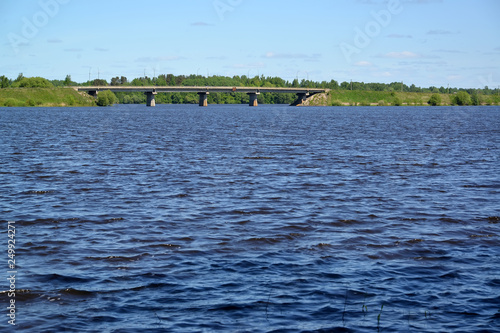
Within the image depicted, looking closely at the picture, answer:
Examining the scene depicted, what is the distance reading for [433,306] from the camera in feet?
44.6

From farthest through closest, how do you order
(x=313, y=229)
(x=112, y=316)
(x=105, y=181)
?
1. (x=105, y=181)
2. (x=313, y=229)
3. (x=112, y=316)

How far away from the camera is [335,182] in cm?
3284

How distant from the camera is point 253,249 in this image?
60.6 feet

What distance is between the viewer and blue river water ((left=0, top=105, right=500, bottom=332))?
43.0ft

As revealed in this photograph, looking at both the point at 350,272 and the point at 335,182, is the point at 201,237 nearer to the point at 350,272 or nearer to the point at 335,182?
the point at 350,272

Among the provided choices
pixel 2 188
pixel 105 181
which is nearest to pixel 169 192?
pixel 105 181

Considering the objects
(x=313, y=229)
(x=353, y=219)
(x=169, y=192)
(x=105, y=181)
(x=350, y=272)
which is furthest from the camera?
(x=105, y=181)

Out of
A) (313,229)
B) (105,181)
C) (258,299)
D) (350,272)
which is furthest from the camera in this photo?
→ (105,181)

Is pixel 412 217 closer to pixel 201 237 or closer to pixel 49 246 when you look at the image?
pixel 201 237

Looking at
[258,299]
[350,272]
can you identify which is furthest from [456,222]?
[258,299]

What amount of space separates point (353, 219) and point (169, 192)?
10.3m

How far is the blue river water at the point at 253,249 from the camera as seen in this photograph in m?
13.1

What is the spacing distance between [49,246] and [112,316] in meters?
6.73

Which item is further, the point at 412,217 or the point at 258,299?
the point at 412,217
